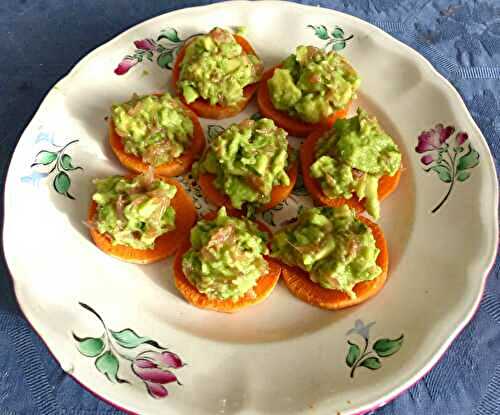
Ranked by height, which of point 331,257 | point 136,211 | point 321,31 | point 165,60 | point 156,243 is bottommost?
point 156,243

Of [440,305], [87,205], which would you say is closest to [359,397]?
[440,305]

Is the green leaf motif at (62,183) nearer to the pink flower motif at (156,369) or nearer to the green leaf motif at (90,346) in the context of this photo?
the green leaf motif at (90,346)

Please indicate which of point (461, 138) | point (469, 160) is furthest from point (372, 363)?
point (461, 138)

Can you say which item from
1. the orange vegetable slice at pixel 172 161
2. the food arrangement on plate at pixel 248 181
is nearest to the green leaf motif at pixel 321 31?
the food arrangement on plate at pixel 248 181

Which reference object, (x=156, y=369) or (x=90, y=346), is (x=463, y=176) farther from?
(x=90, y=346)

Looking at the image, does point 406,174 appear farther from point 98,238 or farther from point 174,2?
point 174,2

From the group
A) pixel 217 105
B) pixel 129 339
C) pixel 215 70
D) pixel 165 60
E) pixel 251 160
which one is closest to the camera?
pixel 129 339
